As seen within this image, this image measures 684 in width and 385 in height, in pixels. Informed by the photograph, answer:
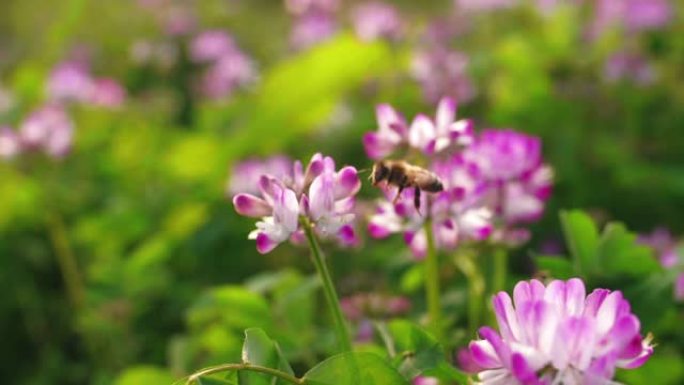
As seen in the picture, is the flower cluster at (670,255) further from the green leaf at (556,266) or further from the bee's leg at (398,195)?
the bee's leg at (398,195)

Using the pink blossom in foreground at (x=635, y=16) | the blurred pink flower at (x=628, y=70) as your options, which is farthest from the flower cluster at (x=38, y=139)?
the pink blossom in foreground at (x=635, y=16)

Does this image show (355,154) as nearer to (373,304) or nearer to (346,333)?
(373,304)

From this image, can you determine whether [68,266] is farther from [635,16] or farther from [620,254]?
[635,16]

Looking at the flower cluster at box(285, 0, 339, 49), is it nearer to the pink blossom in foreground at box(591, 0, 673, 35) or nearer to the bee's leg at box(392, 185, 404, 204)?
the pink blossom in foreground at box(591, 0, 673, 35)

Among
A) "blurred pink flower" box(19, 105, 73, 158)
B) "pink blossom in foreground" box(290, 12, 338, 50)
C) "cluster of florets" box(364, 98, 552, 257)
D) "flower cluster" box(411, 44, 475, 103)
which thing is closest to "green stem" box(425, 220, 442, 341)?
"cluster of florets" box(364, 98, 552, 257)

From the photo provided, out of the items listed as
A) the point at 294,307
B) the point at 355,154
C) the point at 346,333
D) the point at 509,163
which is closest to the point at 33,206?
the point at 355,154
